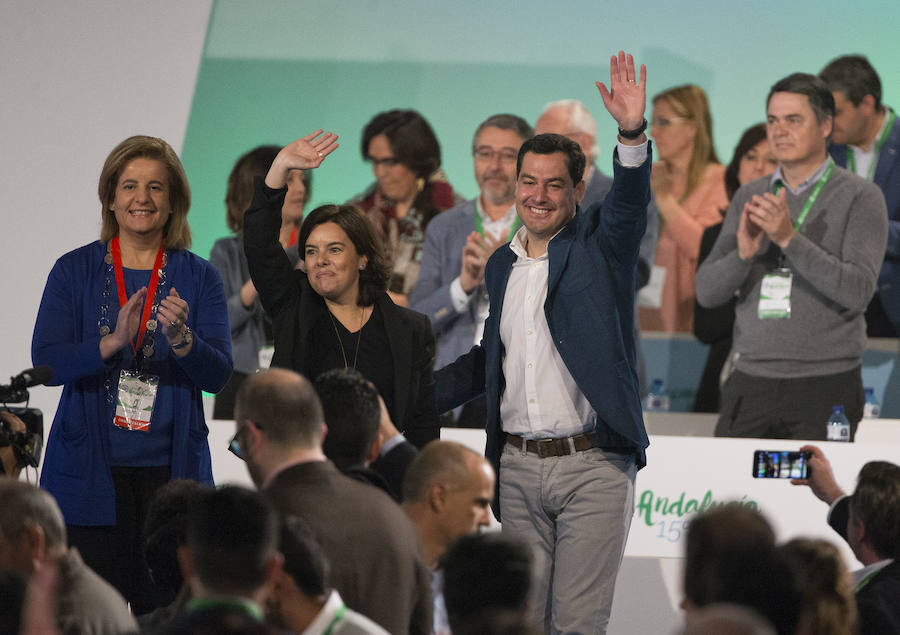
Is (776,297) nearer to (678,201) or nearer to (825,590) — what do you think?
(678,201)

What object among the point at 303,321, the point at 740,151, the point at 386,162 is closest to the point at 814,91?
the point at 740,151

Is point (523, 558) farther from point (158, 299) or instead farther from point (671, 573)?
point (671, 573)

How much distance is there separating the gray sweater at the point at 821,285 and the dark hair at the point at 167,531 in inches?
132

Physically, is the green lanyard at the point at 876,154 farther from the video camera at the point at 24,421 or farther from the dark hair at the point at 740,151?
the video camera at the point at 24,421

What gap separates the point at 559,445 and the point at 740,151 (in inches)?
142

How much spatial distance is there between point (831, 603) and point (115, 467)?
6.49 ft

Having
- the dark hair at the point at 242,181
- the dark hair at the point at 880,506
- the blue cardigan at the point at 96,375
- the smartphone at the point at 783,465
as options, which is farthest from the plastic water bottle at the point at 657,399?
the dark hair at the point at 880,506

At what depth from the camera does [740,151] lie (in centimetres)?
665

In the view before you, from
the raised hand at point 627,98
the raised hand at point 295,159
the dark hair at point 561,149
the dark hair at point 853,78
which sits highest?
the dark hair at point 853,78

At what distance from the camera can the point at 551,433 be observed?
11.5 ft

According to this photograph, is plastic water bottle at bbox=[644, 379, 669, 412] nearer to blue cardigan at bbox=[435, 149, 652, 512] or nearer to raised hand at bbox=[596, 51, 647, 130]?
blue cardigan at bbox=[435, 149, 652, 512]

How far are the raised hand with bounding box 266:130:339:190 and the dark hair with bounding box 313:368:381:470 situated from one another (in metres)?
0.98

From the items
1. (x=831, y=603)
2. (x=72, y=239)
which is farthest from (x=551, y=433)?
(x=72, y=239)

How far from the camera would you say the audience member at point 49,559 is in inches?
83.4
